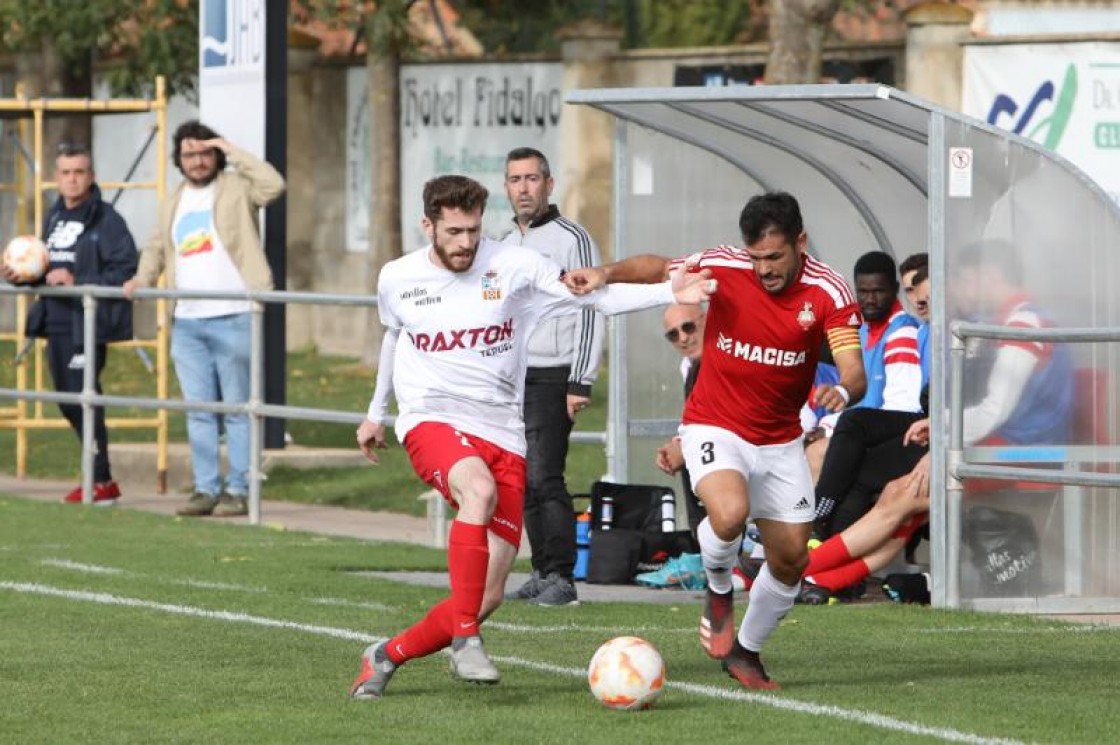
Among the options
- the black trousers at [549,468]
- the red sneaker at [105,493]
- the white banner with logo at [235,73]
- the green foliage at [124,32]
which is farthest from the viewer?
the green foliage at [124,32]

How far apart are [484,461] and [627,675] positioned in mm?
987

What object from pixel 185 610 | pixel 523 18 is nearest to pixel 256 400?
pixel 185 610

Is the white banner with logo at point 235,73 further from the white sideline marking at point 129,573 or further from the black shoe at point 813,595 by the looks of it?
the black shoe at point 813,595

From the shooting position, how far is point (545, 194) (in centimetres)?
1222

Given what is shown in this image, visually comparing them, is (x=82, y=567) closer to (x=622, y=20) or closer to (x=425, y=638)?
(x=425, y=638)

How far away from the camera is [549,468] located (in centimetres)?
1216

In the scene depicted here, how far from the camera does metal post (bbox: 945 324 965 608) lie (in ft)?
38.8

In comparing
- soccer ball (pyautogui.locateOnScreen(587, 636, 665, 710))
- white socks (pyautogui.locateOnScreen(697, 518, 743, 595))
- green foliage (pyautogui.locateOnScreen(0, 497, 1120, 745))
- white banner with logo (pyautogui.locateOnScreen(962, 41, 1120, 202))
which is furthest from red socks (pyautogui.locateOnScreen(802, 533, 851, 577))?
white banner with logo (pyautogui.locateOnScreen(962, 41, 1120, 202))

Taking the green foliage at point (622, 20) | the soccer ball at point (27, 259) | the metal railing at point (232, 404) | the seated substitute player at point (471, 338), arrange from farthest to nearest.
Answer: the green foliage at point (622, 20) < the soccer ball at point (27, 259) < the metal railing at point (232, 404) < the seated substitute player at point (471, 338)

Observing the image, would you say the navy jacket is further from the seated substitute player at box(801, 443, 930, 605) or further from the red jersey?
the red jersey

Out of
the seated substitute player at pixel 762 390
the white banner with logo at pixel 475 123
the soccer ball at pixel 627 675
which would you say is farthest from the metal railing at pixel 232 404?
the white banner with logo at pixel 475 123

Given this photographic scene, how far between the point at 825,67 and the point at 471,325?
17600 mm

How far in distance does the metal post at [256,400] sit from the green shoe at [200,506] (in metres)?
0.44

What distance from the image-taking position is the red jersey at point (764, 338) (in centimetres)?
924
